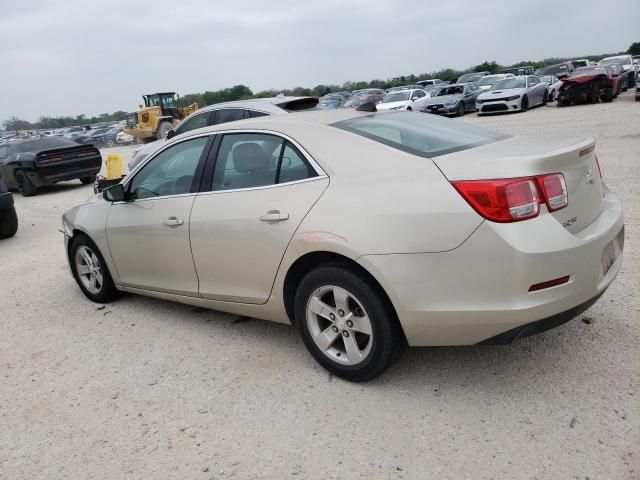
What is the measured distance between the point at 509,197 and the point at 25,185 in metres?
13.7

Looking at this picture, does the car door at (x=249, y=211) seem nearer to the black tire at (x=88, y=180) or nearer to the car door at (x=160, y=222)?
the car door at (x=160, y=222)

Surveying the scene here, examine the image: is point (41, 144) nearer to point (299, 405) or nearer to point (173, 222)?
point (173, 222)

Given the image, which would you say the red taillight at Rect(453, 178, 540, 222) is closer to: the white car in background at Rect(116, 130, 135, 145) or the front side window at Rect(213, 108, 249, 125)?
the front side window at Rect(213, 108, 249, 125)

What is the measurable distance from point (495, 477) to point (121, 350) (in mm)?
2806

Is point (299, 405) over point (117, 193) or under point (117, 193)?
under

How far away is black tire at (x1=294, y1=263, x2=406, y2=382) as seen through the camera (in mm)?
2863

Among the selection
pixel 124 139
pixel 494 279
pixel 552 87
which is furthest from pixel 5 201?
pixel 124 139

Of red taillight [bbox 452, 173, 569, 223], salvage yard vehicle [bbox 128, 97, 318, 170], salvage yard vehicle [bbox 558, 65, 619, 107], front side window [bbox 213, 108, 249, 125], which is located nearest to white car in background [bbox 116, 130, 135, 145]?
salvage yard vehicle [bbox 558, 65, 619, 107]

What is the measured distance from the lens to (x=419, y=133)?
3.36m

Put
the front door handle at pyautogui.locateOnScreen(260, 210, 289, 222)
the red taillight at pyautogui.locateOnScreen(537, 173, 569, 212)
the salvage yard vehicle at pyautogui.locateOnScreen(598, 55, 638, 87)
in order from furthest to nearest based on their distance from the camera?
the salvage yard vehicle at pyautogui.locateOnScreen(598, 55, 638, 87) → the front door handle at pyautogui.locateOnScreen(260, 210, 289, 222) → the red taillight at pyautogui.locateOnScreen(537, 173, 569, 212)

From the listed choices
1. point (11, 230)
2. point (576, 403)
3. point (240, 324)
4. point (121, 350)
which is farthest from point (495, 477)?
point (11, 230)

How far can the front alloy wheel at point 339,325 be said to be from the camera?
3.00 m

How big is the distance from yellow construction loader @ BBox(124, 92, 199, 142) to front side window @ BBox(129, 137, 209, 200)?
24.4m

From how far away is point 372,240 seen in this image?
278 cm
